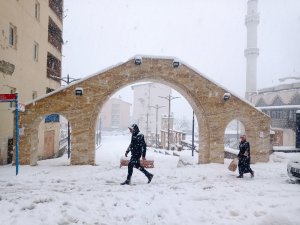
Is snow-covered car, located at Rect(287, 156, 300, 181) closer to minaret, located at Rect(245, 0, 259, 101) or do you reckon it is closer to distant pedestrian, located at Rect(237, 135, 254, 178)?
distant pedestrian, located at Rect(237, 135, 254, 178)

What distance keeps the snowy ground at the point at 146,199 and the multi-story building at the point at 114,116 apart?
2347 inches

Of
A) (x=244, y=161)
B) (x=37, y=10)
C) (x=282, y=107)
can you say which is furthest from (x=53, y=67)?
(x=282, y=107)

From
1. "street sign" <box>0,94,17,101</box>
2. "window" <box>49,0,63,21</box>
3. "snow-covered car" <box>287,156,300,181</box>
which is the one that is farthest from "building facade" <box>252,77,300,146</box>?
"street sign" <box>0,94,17,101</box>

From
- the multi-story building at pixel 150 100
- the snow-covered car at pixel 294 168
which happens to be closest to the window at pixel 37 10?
the snow-covered car at pixel 294 168

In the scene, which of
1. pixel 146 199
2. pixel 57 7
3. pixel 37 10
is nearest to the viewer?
pixel 146 199

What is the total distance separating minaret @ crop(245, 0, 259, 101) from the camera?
158ft

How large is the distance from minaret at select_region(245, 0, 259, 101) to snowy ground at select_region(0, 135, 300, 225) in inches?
1570

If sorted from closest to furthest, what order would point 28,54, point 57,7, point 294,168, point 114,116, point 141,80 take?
point 294,168 < point 141,80 < point 28,54 < point 57,7 < point 114,116

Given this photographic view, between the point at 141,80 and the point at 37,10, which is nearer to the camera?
the point at 141,80

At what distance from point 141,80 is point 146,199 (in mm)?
8741

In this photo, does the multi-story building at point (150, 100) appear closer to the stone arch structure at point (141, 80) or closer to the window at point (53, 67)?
the window at point (53, 67)

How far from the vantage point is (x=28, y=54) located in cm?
1722

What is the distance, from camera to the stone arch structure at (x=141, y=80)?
14.0m

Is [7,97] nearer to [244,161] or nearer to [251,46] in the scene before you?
[244,161]
